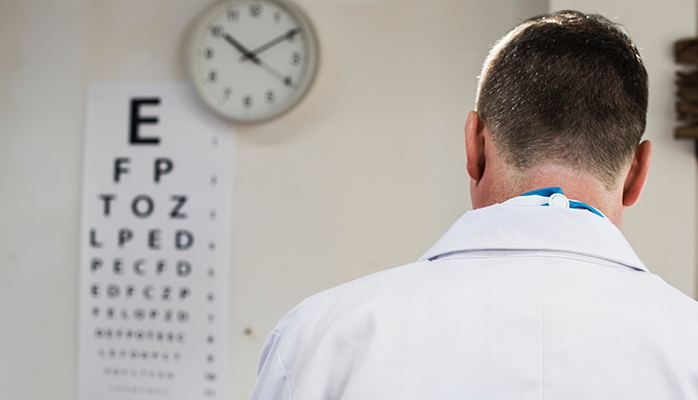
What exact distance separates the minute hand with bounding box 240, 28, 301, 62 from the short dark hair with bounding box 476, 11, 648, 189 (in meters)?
0.98

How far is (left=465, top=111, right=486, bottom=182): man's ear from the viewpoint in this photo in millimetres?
716

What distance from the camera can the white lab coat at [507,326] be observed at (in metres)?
0.50

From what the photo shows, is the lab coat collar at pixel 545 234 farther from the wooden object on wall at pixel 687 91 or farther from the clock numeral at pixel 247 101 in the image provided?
the clock numeral at pixel 247 101

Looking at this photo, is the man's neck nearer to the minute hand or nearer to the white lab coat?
the white lab coat

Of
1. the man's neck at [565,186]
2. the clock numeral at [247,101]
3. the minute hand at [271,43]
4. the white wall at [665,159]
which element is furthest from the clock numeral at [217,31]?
the man's neck at [565,186]

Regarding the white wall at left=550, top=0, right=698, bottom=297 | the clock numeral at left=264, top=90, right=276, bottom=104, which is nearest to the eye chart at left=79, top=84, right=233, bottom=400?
the clock numeral at left=264, top=90, right=276, bottom=104

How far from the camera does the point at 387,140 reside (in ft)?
5.03

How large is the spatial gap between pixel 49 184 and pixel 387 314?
1.53 meters

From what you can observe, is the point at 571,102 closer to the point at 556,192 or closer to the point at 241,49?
the point at 556,192

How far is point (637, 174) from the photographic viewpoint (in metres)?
0.72

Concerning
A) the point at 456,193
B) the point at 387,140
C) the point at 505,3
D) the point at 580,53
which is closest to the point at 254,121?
the point at 387,140

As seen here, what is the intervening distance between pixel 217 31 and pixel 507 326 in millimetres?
1353

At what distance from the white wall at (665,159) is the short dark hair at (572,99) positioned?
0.76m

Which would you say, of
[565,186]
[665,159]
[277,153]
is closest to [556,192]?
[565,186]
